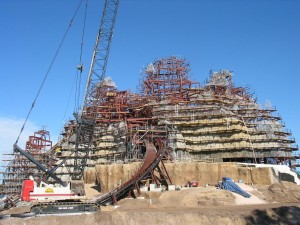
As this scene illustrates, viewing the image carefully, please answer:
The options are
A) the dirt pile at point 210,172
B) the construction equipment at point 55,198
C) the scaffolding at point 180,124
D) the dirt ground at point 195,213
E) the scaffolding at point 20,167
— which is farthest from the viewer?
the scaffolding at point 20,167

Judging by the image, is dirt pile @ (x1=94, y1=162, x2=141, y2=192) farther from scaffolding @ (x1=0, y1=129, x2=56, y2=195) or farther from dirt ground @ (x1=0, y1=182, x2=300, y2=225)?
scaffolding @ (x1=0, y1=129, x2=56, y2=195)

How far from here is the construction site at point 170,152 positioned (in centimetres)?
4175

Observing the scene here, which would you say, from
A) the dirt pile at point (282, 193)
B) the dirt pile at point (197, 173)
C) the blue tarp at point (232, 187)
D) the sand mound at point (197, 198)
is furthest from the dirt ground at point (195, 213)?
the dirt pile at point (197, 173)

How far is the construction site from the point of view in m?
41.8

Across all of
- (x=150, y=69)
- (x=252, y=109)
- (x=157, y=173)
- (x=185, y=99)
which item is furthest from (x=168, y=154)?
(x=150, y=69)

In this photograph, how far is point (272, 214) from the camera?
104ft

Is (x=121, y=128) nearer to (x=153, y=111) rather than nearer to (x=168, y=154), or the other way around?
(x=153, y=111)

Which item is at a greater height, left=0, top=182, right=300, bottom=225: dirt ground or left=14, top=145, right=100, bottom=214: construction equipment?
left=14, top=145, right=100, bottom=214: construction equipment

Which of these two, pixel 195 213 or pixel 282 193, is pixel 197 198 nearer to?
pixel 195 213

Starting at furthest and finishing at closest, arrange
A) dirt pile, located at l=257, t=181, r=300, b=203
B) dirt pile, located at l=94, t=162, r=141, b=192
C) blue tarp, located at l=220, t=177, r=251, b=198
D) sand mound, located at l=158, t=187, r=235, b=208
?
1. dirt pile, located at l=94, t=162, r=141, b=192
2. blue tarp, located at l=220, t=177, r=251, b=198
3. dirt pile, located at l=257, t=181, r=300, b=203
4. sand mound, located at l=158, t=187, r=235, b=208

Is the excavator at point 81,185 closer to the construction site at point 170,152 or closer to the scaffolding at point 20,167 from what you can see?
the construction site at point 170,152

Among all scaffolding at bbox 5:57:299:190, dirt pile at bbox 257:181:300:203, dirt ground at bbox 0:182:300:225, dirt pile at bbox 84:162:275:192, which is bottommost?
dirt ground at bbox 0:182:300:225

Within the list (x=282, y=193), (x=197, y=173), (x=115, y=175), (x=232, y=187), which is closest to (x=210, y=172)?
(x=197, y=173)

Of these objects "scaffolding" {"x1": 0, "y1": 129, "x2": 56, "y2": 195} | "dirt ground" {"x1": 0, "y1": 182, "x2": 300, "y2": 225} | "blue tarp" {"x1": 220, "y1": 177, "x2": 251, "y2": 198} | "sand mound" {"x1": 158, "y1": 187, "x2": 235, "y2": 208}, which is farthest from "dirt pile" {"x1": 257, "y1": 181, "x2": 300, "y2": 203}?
"scaffolding" {"x1": 0, "y1": 129, "x2": 56, "y2": 195}
